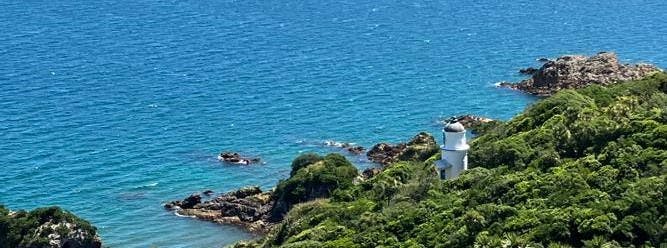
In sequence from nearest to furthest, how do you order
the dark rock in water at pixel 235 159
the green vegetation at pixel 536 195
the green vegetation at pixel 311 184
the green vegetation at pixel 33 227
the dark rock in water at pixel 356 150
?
the green vegetation at pixel 536 195, the green vegetation at pixel 33 227, the green vegetation at pixel 311 184, the dark rock in water at pixel 235 159, the dark rock in water at pixel 356 150

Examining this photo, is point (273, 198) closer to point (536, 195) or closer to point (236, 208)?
point (236, 208)

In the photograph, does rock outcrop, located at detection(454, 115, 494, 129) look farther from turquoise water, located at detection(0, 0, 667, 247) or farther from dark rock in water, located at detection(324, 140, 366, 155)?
dark rock in water, located at detection(324, 140, 366, 155)

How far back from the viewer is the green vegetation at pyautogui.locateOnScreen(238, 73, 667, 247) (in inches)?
1355

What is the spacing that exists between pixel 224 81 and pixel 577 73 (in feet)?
129

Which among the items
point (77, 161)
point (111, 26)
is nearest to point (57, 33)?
point (111, 26)

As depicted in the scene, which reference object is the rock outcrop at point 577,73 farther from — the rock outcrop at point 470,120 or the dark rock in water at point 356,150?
the dark rock in water at point 356,150

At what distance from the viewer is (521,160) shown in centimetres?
4644

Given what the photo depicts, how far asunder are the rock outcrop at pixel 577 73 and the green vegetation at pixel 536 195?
4452 cm

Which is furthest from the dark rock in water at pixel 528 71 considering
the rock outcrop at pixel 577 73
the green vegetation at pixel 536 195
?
the green vegetation at pixel 536 195

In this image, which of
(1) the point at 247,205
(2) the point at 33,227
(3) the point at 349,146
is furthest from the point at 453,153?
(3) the point at 349,146

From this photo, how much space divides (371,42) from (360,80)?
25.1m

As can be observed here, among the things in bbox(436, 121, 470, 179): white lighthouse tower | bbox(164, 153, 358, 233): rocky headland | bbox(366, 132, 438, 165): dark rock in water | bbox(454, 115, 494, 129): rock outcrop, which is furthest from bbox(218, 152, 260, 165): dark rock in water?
bbox(436, 121, 470, 179): white lighthouse tower

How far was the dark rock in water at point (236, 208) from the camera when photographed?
226ft

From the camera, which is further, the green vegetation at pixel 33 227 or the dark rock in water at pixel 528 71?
the dark rock in water at pixel 528 71
